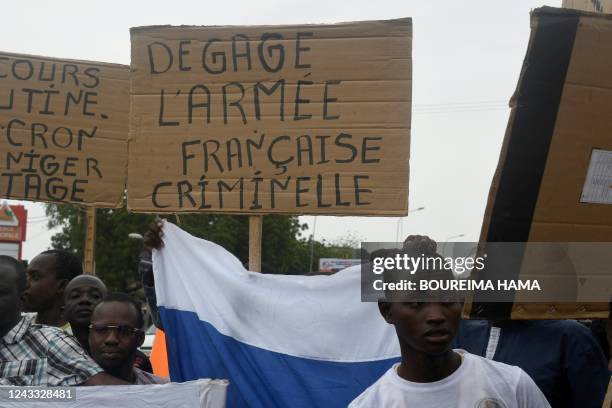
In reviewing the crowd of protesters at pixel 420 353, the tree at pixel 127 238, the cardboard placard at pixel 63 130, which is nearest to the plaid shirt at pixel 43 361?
the crowd of protesters at pixel 420 353

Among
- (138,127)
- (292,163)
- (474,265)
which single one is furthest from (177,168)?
(474,265)

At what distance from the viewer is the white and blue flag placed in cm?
358

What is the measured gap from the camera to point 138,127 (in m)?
4.30

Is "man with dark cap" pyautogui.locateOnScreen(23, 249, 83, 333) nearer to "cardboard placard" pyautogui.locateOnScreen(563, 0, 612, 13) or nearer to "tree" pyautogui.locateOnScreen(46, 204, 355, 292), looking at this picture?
"cardboard placard" pyautogui.locateOnScreen(563, 0, 612, 13)

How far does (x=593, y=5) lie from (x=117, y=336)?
2.20 metres

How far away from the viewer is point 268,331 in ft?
12.1

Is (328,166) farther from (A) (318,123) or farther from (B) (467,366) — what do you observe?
(B) (467,366)

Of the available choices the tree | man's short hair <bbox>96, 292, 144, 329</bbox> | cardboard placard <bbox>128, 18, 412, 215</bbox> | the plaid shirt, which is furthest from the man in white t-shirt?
the tree

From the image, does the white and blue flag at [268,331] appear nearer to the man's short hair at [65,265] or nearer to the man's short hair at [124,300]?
the man's short hair at [124,300]

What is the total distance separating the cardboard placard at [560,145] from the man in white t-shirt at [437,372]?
0.22 metres

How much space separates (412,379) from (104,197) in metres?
2.85

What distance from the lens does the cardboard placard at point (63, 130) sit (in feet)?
16.0

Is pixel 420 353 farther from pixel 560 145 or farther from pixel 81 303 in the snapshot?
pixel 81 303

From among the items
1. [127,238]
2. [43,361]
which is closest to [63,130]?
[43,361]
